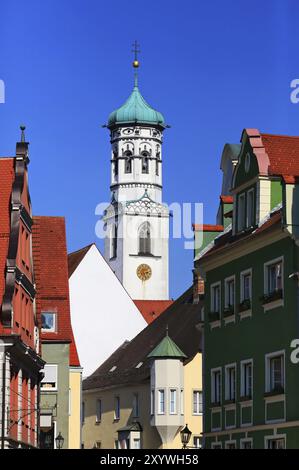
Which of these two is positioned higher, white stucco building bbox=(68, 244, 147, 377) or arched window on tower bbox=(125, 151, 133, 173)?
arched window on tower bbox=(125, 151, 133, 173)

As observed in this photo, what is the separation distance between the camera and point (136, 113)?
446 feet

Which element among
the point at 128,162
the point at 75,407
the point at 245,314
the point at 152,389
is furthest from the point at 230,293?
the point at 128,162

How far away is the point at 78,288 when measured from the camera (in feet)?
212

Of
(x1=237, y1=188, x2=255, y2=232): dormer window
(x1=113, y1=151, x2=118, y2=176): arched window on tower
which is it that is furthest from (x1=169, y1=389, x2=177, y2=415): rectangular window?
(x1=113, y1=151, x2=118, y2=176): arched window on tower

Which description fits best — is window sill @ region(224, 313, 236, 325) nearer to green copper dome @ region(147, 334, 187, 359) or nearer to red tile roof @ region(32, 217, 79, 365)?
red tile roof @ region(32, 217, 79, 365)

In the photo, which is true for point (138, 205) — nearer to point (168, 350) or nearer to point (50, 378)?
point (168, 350)

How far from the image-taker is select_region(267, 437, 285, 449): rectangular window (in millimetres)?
25531

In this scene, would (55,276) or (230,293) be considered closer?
(230,293)

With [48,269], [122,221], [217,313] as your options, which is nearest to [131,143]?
[122,221]

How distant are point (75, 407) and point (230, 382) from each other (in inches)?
678

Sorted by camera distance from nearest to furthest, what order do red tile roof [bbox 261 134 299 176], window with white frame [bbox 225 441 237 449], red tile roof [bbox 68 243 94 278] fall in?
window with white frame [bbox 225 441 237 449], red tile roof [bbox 261 134 299 176], red tile roof [bbox 68 243 94 278]

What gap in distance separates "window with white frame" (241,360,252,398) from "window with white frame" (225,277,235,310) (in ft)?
5.01

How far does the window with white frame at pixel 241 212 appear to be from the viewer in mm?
29500
